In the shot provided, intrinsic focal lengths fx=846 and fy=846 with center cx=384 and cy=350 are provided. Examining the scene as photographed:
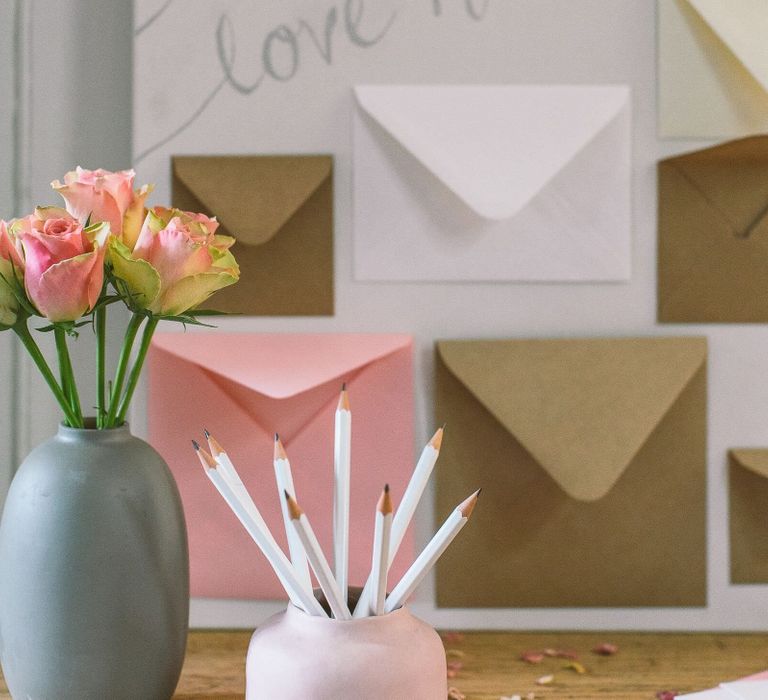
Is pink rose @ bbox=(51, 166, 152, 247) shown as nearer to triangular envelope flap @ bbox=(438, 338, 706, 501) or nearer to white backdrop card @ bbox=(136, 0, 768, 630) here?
white backdrop card @ bbox=(136, 0, 768, 630)

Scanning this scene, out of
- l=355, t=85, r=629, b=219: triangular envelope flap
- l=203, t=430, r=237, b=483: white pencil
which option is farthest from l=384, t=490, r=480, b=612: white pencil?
l=355, t=85, r=629, b=219: triangular envelope flap

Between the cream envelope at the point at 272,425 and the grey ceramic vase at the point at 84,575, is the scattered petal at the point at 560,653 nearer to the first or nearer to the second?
the cream envelope at the point at 272,425

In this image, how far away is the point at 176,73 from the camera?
0.79m

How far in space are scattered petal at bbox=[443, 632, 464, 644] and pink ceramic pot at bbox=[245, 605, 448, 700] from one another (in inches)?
10.0

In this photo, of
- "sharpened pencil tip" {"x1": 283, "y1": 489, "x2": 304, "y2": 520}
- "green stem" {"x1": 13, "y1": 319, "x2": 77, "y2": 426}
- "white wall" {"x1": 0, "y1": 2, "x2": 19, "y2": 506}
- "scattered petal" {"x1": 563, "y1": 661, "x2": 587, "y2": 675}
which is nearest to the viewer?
"sharpened pencil tip" {"x1": 283, "y1": 489, "x2": 304, "y2": 520}

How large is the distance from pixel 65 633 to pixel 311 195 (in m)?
0.43

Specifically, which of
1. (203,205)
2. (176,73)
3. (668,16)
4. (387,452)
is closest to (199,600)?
(387,452)

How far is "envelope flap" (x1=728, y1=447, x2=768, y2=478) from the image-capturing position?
793mm

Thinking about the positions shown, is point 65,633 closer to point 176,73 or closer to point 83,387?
point 83,387

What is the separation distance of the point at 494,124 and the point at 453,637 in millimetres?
482

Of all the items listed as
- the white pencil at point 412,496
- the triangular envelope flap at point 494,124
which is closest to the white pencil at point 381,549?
the white pencil at point 412,496

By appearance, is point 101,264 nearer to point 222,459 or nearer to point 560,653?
point 222,459

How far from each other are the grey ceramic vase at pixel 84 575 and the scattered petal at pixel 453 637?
11.3 inches

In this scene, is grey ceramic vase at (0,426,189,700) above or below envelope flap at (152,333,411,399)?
below
